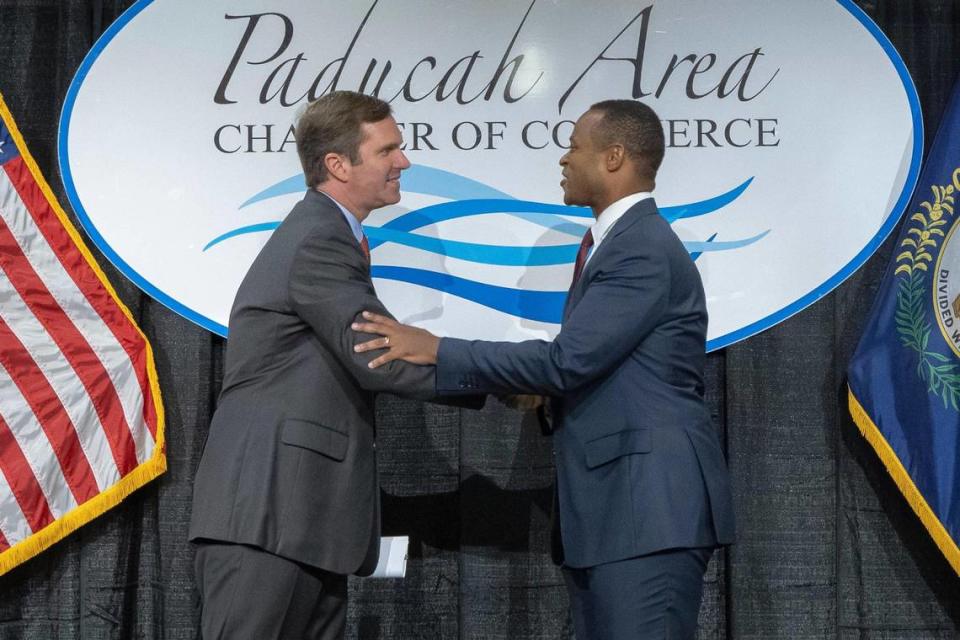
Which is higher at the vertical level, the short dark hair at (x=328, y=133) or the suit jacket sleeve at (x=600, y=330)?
the short dark hair at (x=328, y=133)

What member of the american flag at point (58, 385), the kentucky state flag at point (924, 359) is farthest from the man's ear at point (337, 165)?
the kentucky state flag at point (924, 359)

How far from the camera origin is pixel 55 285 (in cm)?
311

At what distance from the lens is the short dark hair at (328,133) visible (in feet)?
8.14

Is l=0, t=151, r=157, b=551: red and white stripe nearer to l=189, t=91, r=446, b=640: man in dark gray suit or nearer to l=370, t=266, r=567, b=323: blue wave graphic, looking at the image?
l=370, t=266, r=567, b=323: blue wave graphic

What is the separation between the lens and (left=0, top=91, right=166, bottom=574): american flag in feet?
10.0

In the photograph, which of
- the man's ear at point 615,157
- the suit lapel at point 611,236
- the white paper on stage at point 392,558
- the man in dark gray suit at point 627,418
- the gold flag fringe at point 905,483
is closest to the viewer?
the man in dark gray suit at point 627,418

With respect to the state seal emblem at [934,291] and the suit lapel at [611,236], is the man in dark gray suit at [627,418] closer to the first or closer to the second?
the suit lapel at [611,236]

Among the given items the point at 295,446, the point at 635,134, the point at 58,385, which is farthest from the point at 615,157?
the point at 58,385

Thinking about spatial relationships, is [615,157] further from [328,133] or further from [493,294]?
[493,294]

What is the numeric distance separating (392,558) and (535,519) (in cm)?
59

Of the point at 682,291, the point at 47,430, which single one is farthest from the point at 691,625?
the point at 47,430

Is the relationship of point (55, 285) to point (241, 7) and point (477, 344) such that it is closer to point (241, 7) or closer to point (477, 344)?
point (241, 7)

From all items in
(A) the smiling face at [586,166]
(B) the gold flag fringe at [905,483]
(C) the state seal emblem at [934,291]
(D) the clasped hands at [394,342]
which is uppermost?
(A) the smiling face at [586,166]

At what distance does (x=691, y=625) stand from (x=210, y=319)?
1468mm
